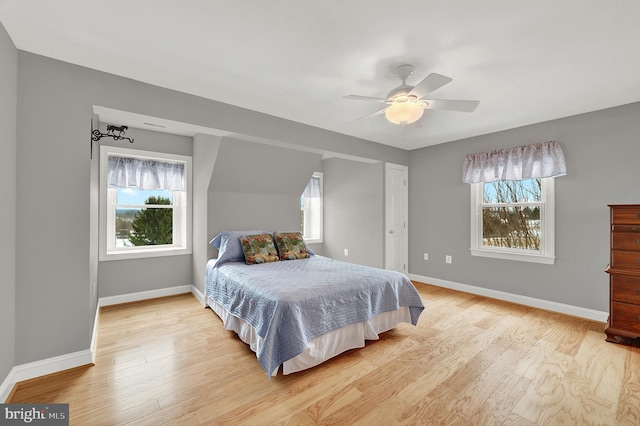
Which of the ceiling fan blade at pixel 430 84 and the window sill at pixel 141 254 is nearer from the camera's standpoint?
the ceiling fan blade at pixel 430 84

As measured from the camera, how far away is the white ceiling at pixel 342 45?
5.35ft

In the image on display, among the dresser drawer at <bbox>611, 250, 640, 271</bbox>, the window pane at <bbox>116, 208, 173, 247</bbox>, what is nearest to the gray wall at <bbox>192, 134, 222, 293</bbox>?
the window pane at <bbox>116, 208, 173, 247</bbox>

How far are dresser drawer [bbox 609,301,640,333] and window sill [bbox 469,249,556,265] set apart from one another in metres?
0.91

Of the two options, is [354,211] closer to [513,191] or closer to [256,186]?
[256,186]

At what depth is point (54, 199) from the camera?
2105mm

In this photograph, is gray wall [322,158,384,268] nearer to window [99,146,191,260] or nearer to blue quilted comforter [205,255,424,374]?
blue quilted comforter [205,255,424,374]

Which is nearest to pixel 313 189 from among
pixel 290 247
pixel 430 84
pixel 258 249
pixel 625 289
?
pixel 290 247

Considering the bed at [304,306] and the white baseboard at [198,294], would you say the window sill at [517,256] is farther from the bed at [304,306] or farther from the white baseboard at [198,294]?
the white baseboard at [198,294]

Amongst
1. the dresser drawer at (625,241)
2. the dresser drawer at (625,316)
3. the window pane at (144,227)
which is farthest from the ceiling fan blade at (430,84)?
the window pane at (144,227)

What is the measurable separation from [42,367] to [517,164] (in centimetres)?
520

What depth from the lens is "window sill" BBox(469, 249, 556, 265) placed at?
138 inches

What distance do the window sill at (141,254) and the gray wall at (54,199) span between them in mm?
1466

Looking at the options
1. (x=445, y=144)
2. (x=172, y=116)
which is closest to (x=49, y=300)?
(x=172, y=116)

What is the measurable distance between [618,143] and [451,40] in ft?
8.54
